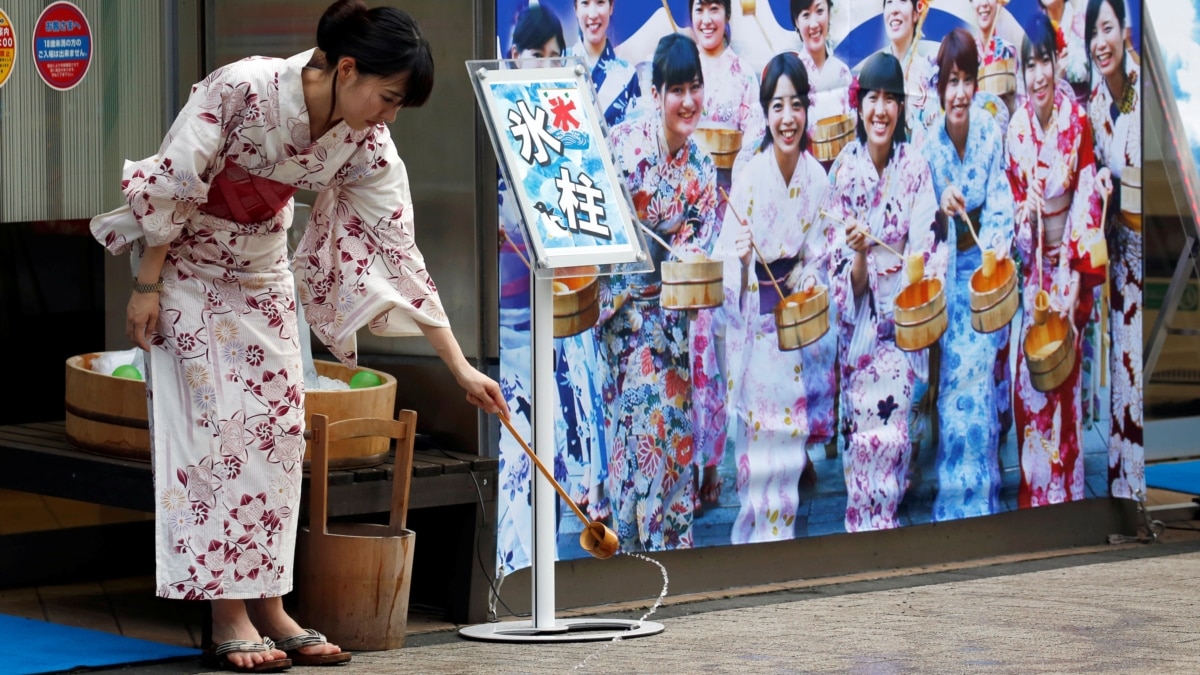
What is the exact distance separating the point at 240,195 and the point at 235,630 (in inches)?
42.2

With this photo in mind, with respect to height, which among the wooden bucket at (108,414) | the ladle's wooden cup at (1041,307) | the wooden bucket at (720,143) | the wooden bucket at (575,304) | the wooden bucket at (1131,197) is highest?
the wooden bucket at (720,143)

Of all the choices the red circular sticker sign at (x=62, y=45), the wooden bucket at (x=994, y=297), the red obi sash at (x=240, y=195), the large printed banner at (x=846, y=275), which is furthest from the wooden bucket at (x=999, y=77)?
the red circular sticker sign at (x=62, y=45)

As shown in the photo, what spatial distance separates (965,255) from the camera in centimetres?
627

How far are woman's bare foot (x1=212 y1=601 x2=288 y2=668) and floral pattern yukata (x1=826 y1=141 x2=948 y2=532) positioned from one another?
234 cm

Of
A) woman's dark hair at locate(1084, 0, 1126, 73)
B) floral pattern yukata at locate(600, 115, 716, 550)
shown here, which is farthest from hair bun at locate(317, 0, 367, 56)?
woman's dark hair at locate(1084, 0, 1126, 73)

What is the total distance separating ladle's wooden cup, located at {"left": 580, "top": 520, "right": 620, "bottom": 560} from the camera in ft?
15.2

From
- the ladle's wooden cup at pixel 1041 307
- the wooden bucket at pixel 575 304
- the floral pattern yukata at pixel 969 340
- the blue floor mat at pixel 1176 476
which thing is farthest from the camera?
the blue floor mat at pixel 1176 476

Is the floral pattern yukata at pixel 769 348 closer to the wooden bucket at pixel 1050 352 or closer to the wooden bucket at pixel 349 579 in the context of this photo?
the wooden bucket at pixel 1050 352

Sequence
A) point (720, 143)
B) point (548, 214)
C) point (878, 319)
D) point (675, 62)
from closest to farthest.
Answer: point (548, 214), point (675, 62), point (720, 143), point (878, 319)

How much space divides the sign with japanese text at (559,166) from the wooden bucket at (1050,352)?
88.5 inches

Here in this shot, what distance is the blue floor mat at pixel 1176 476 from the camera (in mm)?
7581

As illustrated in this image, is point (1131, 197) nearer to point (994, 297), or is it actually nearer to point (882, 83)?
point (994, 297)

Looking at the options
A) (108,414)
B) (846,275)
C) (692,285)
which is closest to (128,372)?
(108,414)

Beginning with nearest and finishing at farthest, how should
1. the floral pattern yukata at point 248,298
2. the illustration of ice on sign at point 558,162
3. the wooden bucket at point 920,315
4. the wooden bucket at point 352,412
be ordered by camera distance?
the floral pattern yukata at point 248,298 < the illustration of ice on sign at point 558,162 < the wooden bucket at point 352,412 < the wooden bucket at point 920,315
